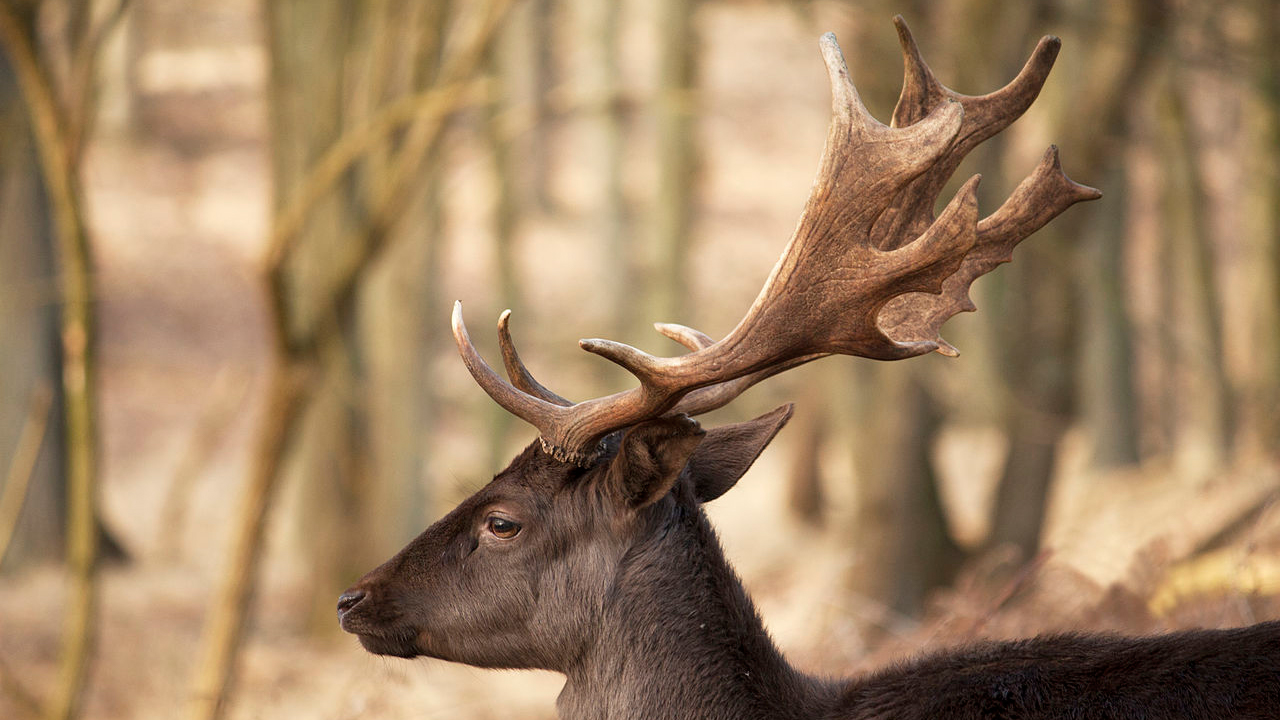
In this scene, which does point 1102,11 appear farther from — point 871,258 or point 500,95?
point 871,258

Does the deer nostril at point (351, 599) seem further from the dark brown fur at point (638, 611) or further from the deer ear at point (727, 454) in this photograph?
the deer ear at point (727, 454)

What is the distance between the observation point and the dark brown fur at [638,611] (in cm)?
355

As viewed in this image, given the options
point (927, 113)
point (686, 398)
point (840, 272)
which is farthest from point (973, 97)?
point (686, 398)

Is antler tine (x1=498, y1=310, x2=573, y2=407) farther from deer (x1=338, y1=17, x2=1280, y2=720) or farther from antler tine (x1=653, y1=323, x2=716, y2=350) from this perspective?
antler tine (x1=653, y1=323, x2=716, y2=350)

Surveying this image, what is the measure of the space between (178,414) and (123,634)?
1317 cm

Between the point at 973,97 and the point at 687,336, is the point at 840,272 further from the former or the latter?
the point at 973,97

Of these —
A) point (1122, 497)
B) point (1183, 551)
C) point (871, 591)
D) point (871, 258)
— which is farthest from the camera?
point (1122, 497)

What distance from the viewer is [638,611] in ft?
13.0

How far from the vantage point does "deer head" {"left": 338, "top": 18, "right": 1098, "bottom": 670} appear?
3648 millimetres

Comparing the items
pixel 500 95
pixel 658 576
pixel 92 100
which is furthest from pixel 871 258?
pixel 92 100

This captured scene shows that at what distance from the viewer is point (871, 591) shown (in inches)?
448

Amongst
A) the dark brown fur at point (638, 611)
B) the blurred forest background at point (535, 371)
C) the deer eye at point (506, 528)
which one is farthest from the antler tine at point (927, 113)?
the deer eye at point (506, 528)

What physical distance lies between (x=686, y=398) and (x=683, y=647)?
0.81 m

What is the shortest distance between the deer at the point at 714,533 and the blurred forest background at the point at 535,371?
24.9 inches
